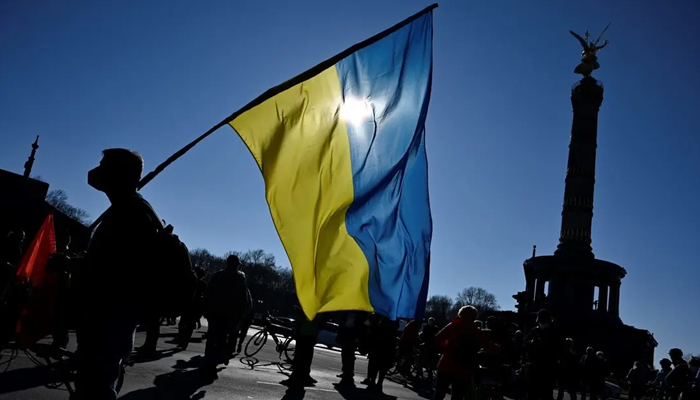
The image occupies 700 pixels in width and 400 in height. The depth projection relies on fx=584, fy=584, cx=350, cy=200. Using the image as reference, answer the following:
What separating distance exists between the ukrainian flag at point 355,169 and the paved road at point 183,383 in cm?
343

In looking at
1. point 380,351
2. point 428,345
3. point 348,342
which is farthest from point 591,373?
point 348,342

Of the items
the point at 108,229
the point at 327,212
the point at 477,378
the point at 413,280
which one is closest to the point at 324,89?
the point at 327,212

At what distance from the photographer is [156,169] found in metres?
3.92

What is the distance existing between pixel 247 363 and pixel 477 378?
20.2 ft

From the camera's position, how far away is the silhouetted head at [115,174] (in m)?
3.65

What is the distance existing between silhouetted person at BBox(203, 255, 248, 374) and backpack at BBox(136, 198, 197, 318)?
5.90 metres

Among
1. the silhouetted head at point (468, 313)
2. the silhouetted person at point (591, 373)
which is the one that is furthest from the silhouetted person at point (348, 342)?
the silhouetted person at point (591, 373)

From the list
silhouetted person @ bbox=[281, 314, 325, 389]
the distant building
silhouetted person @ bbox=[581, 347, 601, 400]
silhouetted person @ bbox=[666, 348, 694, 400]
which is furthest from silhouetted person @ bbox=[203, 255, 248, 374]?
the distant building

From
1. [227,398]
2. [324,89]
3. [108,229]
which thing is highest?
[324,89]

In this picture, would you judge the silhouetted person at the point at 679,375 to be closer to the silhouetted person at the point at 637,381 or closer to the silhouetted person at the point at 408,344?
the silhouetted person at the point at 408,344

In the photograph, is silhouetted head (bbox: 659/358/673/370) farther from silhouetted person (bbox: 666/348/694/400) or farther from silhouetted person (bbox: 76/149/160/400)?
silhouetted person (bbox: 76/149/160/400)

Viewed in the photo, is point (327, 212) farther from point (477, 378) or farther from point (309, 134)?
point (477, 378)

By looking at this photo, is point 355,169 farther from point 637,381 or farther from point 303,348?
point 637,381

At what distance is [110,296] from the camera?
3.39 meters
